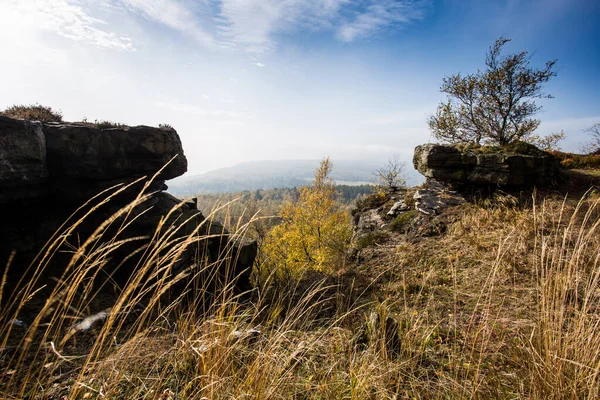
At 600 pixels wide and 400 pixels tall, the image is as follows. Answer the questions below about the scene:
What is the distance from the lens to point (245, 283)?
28.0ft

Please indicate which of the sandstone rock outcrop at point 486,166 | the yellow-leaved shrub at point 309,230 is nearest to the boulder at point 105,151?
the sandstone rock outcrop at point 486,166

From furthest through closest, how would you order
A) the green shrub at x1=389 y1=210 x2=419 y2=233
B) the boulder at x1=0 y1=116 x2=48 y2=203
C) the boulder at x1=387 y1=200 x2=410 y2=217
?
the boulder at x1=387 y1=200 x2=410 y2=217, the green shrub at x1=389 y1=210 x2=419 y2=233, the boulder at x1=0 y1=116 x2=48 y2=203

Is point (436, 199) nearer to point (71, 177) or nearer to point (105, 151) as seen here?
point (105, 151)

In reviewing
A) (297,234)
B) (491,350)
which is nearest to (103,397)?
(491,350)

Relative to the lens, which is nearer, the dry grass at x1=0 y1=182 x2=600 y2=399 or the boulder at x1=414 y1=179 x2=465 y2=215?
the dry grass at x1=0 y1=182 x2=600 y2=399

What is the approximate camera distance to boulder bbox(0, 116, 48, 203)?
18.4 ft

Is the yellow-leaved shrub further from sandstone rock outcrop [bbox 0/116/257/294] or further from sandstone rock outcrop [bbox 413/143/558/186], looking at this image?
sandstone rock outcrop [bbox 0/116/257/294]

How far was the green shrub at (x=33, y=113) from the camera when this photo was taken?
24.3 ft

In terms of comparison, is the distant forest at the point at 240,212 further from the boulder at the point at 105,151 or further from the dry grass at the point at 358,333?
the boulder at the point at 105,151

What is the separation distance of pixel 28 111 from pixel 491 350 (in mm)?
11800

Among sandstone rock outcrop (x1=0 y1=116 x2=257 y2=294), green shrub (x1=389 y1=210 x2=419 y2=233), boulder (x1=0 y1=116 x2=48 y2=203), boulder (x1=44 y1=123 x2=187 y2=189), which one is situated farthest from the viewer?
green shrub (x1=389 y1=210 x2=419 y2=233)

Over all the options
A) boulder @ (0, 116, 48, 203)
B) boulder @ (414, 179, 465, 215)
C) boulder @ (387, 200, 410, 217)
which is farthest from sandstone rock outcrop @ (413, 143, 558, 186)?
boulder @ (0, 116, 48, 203)

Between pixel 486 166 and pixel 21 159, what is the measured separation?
1263 cm

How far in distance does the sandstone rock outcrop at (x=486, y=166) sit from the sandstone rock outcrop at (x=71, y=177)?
7.01 metres
